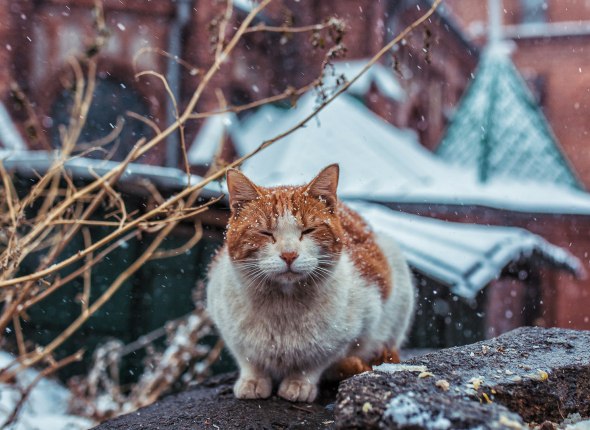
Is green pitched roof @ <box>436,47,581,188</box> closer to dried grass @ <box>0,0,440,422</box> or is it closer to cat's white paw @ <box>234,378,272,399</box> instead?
dried grass @ <box>0,0,440,422</box>

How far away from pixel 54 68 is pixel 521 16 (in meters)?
16.2

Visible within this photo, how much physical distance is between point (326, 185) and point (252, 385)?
2.60 feet

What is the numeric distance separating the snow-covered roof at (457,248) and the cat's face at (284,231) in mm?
2316

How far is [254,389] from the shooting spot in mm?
2166

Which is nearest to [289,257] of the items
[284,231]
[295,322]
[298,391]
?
[284,231]

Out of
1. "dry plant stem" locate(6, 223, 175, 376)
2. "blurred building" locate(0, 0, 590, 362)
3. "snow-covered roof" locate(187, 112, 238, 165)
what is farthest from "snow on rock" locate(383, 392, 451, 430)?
"snow-covered roof" locate(187, 112, 238, 165)

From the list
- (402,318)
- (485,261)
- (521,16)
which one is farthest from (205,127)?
(521,16)

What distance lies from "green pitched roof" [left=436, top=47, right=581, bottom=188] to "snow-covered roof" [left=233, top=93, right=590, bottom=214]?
28 centimetres

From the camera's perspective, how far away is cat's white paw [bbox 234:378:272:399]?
2.16 meters

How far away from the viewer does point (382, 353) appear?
7.89ft

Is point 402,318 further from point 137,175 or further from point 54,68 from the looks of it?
point 54,68

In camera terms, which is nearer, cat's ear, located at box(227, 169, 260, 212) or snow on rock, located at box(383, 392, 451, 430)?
snow on rock, located at box(383, 392, 451, 430)

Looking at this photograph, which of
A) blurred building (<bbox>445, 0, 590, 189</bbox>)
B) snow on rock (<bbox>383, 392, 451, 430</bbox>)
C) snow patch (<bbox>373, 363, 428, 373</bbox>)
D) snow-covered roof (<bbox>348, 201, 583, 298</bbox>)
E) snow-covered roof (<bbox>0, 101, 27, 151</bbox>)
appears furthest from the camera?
blurred building (<bbox>445, 0, 590, 189</bbox>)

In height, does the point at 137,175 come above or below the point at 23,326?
above
